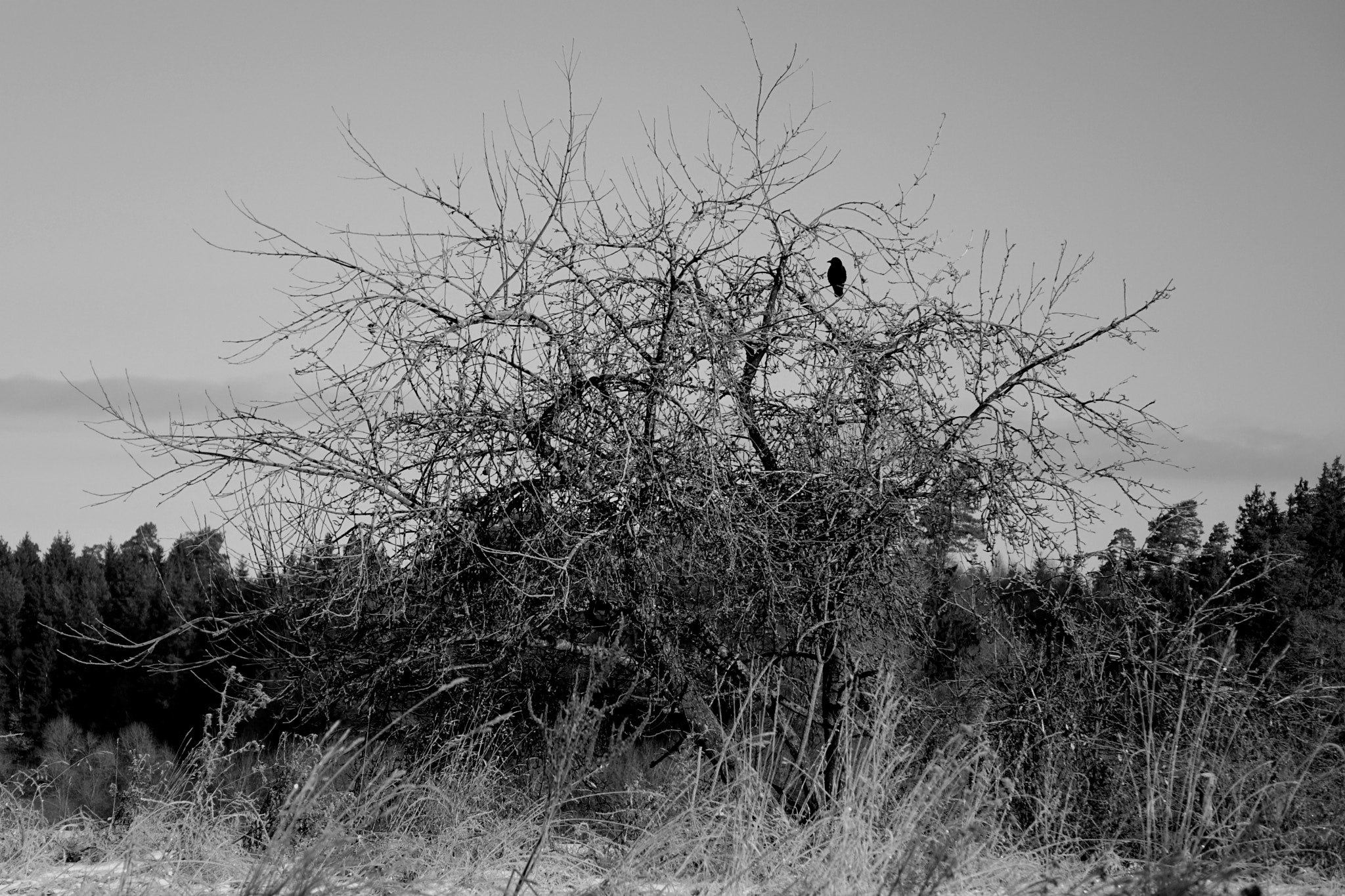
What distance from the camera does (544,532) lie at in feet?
15.6

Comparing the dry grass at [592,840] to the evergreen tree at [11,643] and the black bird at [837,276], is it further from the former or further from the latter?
the evergreen tree at [11,643]

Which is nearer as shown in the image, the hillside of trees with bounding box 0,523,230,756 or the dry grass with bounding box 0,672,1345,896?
the dry grass with bounding box 0,672,1345,896

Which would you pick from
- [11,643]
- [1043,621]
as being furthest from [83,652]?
[1043,621]

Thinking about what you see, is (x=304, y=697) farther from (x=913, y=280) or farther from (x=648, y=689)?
(x=913, y=280)

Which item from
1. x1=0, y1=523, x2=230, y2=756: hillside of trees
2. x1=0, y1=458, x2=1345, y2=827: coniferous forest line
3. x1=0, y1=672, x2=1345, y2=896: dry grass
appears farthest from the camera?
x1=0, y1=523, x2=230, y2=756: hillside of trees

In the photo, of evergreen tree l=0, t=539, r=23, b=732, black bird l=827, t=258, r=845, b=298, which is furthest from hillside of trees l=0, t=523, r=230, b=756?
black bird l=827, t=258, r=845, b=298

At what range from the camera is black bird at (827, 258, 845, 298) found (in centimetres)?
582

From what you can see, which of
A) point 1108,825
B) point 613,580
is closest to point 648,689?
point 613,580

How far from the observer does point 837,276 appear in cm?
584

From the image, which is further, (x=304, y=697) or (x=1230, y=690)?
(x=304, y=697)

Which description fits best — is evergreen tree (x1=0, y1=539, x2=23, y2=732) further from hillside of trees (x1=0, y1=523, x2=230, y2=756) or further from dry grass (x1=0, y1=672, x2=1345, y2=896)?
dry grass (x1=0, y1=672, x2=1345, y2=896)

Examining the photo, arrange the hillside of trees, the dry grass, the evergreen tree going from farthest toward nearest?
the evergreen tree < the hillside of trees < the dry grass

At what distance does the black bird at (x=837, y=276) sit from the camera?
19.1 feet

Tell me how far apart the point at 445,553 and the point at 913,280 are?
108 inches
